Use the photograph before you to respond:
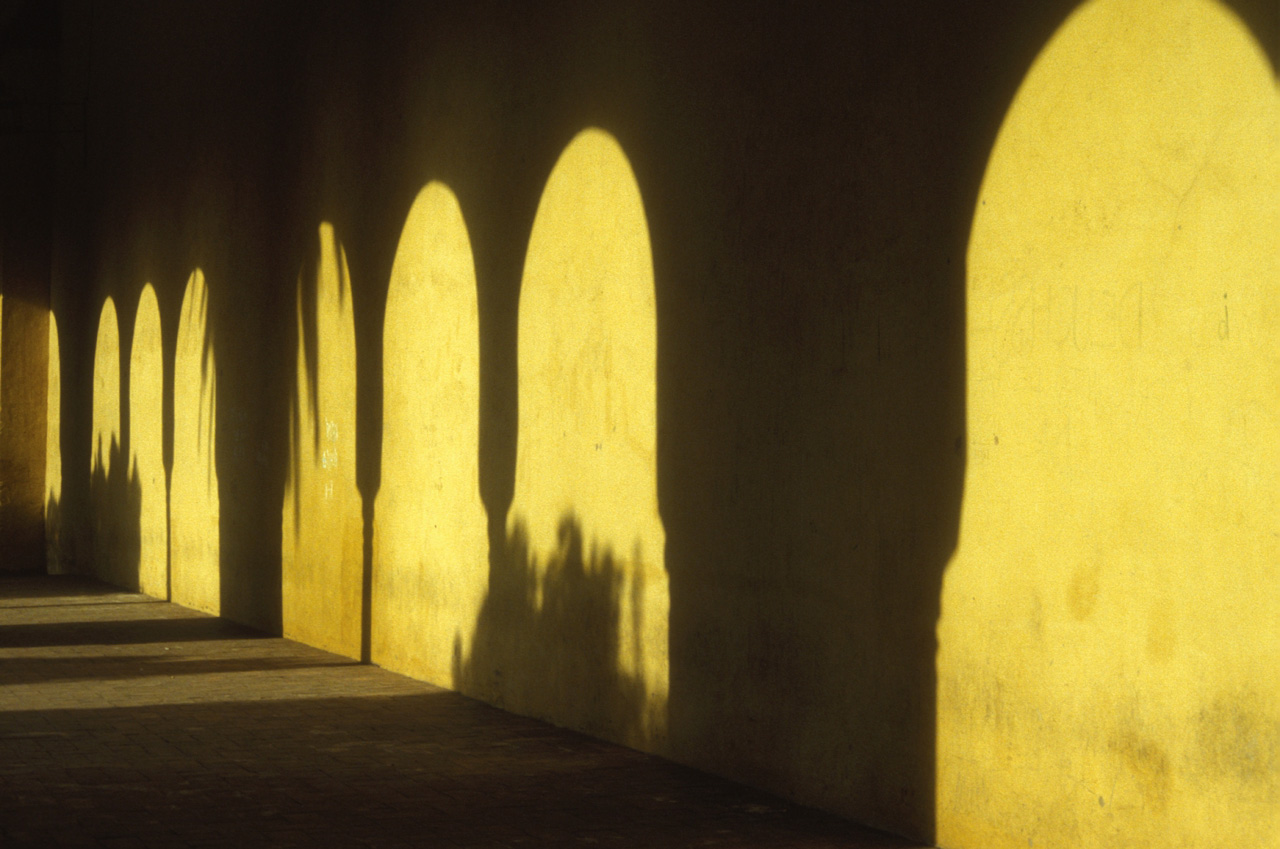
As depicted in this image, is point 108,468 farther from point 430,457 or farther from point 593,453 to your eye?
point 593,453

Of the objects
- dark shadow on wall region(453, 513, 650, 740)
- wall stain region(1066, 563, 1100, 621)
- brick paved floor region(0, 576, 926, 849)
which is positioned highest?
wall stain region(1066, 563, 1100, 621)

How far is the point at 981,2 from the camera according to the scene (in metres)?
5.27

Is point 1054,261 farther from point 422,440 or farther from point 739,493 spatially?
point 422,440

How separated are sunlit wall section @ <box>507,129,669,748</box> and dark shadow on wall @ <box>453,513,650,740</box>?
0.01 meters

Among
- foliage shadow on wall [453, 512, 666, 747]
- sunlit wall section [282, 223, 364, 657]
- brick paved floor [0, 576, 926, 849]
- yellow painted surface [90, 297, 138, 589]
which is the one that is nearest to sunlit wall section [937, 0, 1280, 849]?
brick paved floor [0, 576, 926, 849]

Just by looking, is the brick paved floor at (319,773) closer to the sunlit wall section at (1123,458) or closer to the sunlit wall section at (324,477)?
the sunlit wall section at (324,477)

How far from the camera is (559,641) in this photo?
8.00m

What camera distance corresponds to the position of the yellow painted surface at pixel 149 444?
15523mm

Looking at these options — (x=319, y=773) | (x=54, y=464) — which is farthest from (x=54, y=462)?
(x=319, y=773)

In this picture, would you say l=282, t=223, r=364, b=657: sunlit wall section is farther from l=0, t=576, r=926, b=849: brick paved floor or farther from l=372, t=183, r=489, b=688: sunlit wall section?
l=0, t=576, r=926, b=849: brick paved floor

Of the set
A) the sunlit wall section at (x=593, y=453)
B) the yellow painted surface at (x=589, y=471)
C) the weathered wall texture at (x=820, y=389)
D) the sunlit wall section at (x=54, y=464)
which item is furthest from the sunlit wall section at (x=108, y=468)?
the sunlit wall section at (x=593, y=453)

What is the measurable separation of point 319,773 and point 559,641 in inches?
62.9

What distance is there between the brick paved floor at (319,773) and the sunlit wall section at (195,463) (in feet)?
11.5

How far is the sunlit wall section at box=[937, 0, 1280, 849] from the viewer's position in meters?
4.30
